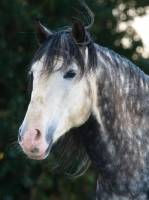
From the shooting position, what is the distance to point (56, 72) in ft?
13.5

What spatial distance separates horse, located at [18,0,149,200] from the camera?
13.3ft

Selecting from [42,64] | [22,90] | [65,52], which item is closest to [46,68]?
[42,64]

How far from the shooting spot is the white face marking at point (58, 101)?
13.1ft

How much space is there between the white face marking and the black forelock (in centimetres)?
4

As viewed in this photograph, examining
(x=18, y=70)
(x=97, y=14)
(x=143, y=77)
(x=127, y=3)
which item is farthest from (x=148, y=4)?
(x=143, y=77)

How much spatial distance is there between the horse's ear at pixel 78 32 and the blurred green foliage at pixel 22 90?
11.9 feet

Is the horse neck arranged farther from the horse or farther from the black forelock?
the black forelock

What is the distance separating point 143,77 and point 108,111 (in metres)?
0.44

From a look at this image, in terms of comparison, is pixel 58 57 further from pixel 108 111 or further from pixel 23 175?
pixel 23 175

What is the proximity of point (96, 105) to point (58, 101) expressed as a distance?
332 millimetres

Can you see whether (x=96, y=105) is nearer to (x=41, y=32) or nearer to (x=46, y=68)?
(x=46, y=68)

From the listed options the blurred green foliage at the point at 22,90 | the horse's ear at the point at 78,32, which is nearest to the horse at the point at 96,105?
the horse's ear at the point at 78,32

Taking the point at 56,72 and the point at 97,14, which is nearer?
the point at 56,72

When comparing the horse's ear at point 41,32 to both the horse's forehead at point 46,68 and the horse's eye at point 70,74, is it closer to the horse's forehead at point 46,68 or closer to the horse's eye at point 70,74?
the horse's forehead at point 46,68
